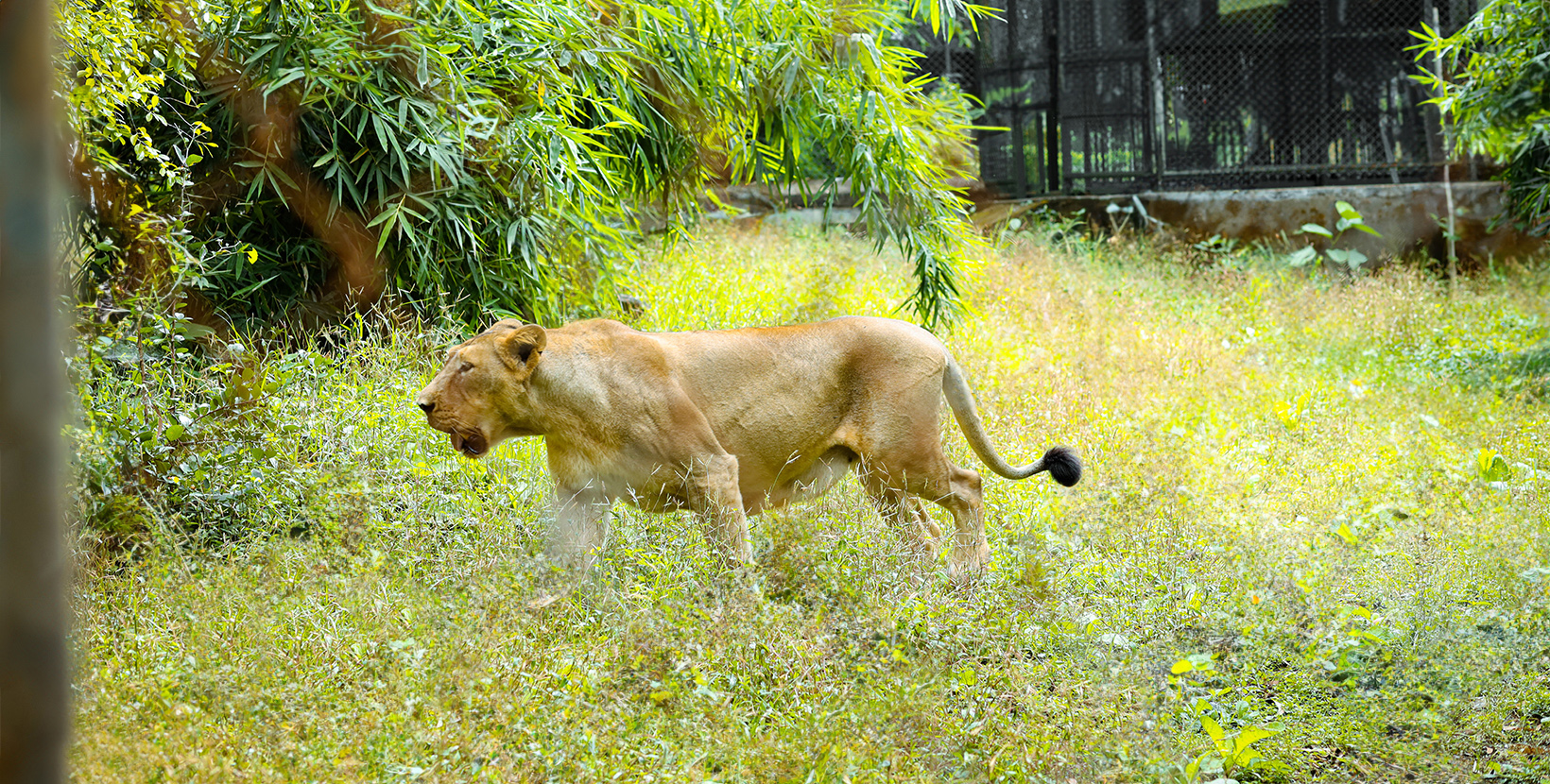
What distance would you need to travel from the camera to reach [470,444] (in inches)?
159

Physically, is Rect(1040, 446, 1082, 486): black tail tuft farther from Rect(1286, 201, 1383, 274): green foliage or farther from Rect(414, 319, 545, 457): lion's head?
Rect(1286, 201, 1383, 274): green foliage

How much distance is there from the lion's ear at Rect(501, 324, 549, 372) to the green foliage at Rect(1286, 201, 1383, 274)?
10.7 meters

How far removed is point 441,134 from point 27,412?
5.23m

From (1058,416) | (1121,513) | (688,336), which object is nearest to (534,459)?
(688,336)

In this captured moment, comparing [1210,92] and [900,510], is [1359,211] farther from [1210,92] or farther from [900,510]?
[900,510]

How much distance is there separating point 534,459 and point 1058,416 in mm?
3220

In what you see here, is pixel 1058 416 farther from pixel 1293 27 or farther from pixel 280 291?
pixel 1293 27

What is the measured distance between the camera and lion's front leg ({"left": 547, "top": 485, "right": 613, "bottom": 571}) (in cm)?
410

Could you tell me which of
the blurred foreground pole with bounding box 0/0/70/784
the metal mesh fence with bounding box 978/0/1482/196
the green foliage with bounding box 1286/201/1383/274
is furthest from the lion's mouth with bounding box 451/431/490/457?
the green foliage with bounding box 1286/201/1383/274

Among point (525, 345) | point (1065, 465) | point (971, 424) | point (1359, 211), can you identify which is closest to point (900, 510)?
point (971, 424)

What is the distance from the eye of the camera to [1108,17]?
13633 millimetres

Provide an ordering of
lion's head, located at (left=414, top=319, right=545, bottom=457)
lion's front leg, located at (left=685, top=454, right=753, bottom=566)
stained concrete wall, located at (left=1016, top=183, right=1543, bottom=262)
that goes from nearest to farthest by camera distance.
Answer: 1. lion's head, located at (left=414, top=319, right=545, bottom=457)
2. lion's front leg, located at (left=685, top=454, right=753, bottom=566)
3. stained concrete wall, located at (left=1016, top=183, right=1543, bottom=262)

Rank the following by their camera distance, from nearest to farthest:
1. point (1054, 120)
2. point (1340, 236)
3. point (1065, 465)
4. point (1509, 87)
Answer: point (1065, 465) → point (1509, 87) → point (1340, 236) → point (1054, 120)

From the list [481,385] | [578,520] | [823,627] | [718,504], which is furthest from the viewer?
[578,520]
